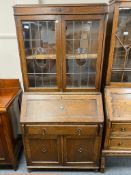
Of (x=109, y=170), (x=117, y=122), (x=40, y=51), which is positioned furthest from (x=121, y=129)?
(x=40, y=51)

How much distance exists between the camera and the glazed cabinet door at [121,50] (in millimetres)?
1488

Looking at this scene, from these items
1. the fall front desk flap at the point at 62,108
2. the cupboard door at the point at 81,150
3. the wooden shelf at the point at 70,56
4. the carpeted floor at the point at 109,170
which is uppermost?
the wooden shelf at the point at 70,56

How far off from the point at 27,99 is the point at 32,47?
529 mm

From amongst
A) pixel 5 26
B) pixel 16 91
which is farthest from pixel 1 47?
pixel 16 91

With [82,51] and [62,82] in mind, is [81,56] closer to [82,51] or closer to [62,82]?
[82,51]

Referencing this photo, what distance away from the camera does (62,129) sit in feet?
5.39

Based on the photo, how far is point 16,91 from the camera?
201 cm

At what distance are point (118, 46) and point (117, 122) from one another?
730 mm

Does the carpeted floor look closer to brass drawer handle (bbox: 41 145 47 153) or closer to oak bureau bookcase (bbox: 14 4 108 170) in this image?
oak bureau bookcase (bbox: 14 4 108 170)

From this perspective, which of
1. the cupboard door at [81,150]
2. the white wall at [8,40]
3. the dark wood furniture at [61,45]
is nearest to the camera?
the dark wood furniture at [61,45]

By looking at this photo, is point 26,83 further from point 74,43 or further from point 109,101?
point 109,101

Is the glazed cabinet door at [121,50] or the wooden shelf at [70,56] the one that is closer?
the glazed cabinet door at [121,50]

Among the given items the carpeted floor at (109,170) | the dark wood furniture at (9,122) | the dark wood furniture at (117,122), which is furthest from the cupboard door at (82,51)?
the carpeted floor at (109,170)

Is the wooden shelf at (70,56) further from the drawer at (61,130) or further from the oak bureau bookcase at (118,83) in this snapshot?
the drawer at (61,130)
